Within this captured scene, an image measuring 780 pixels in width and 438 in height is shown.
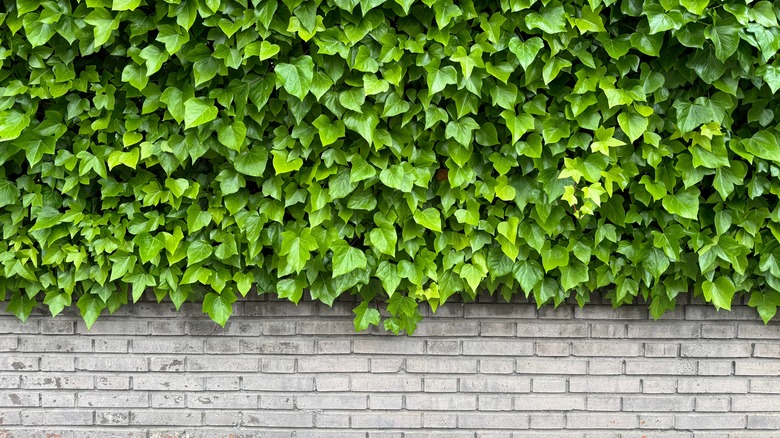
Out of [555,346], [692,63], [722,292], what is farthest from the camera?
[555,346]

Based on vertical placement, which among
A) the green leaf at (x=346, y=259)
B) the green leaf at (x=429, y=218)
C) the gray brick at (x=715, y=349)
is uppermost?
the green leaf at (x=429, y=218)

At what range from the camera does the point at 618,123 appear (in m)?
2.52

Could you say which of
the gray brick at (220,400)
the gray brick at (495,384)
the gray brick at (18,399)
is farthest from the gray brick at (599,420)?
the gray brick at (18,399)

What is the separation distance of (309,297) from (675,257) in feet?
5.09

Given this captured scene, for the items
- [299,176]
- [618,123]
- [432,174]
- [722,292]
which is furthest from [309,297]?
[722,292]

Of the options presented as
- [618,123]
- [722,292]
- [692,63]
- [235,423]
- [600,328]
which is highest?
[692,63]

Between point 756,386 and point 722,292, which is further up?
point 722,292

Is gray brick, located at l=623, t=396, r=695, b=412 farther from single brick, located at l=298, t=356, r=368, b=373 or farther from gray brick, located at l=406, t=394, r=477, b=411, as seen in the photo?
single brick, located at l=298, t=356, r=368, b=373

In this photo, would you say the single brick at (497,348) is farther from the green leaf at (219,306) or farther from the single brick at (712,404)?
the green leaf at (219,306)

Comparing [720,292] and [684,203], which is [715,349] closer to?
[720,292]

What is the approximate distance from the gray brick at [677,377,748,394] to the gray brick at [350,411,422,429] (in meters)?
1.21

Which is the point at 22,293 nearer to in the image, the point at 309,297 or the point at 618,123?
the point at 309,297

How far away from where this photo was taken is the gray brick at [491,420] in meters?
2.83

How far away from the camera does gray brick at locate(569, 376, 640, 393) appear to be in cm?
283
